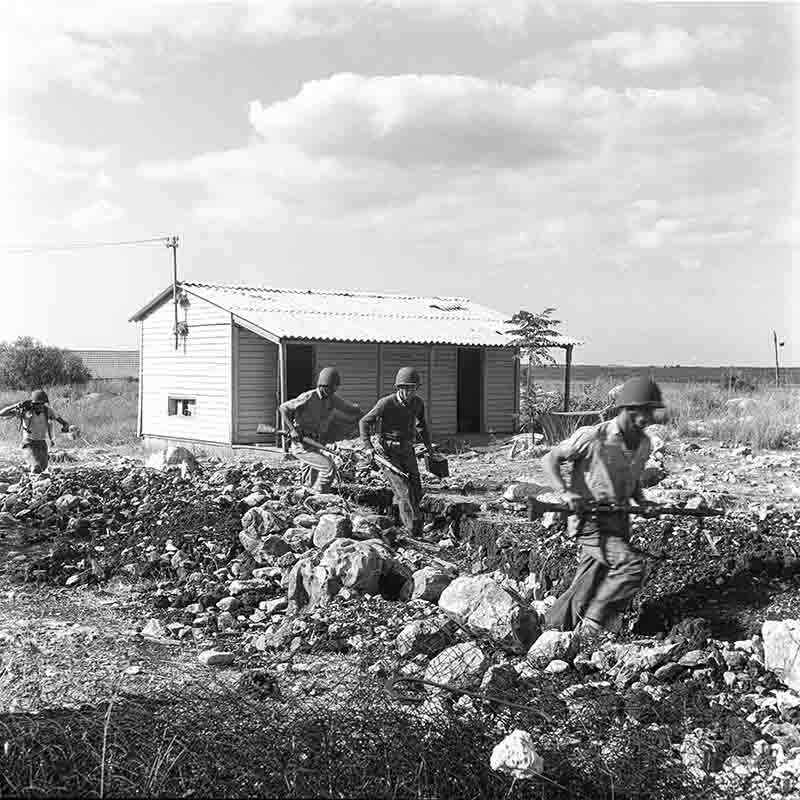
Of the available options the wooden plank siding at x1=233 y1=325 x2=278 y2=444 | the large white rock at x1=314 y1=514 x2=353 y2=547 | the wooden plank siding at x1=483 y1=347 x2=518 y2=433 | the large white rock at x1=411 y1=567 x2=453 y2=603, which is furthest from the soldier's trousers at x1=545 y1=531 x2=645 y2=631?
the wooden plank siding at x1=483 y1=347 x2=518 y2=433

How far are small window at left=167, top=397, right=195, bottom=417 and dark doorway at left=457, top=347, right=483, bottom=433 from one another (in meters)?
5.76

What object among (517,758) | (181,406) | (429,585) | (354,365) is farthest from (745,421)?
(517,758)

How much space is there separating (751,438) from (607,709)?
1404 cm

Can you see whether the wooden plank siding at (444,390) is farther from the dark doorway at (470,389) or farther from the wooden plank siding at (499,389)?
the wooden plank siding at (499,389)

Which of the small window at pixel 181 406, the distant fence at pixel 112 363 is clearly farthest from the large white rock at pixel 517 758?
the distant fence at pixel 112 363

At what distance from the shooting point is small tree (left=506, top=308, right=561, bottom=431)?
19.3 metres

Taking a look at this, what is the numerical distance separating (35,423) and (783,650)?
10.8 meters

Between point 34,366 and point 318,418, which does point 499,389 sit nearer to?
point 318,418

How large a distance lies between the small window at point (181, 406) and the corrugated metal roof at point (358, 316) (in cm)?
215

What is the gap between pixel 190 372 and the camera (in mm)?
19859

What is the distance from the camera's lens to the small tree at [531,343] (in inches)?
759

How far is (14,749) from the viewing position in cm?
380

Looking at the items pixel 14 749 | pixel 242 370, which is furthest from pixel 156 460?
pixel 14 749

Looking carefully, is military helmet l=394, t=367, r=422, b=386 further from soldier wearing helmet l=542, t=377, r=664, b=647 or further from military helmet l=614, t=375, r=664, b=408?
military helmet l=614, t=375, r=664, b=408
